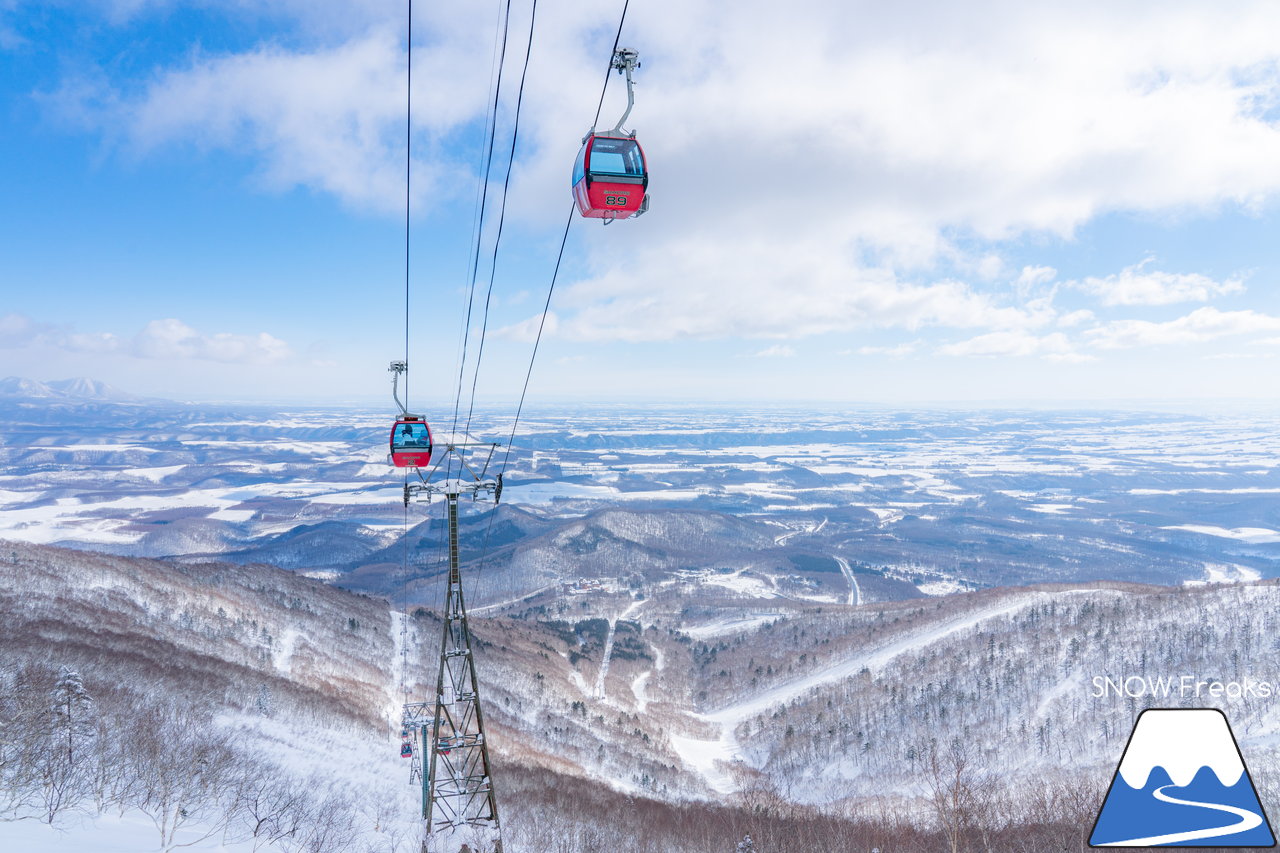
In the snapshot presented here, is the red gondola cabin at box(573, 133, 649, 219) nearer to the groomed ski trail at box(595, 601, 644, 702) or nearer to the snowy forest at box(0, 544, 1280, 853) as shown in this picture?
the snowy forest at box(0, 544, 1280, 853)

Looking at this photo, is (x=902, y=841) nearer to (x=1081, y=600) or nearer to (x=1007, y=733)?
(x=1007, y=733)

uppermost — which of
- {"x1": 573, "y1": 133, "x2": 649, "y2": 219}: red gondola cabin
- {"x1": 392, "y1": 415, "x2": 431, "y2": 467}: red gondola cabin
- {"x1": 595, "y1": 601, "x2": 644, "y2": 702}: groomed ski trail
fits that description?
{"x1": 573, "y1": 133, "x2": 649, "y2": 219}: red gondola cabin

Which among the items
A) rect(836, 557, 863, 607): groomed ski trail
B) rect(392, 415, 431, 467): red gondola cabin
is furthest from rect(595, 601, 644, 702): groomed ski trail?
rect(392, 415, 431, 467): red gondola cabin

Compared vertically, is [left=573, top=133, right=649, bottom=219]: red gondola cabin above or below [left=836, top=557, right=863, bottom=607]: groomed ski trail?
above
